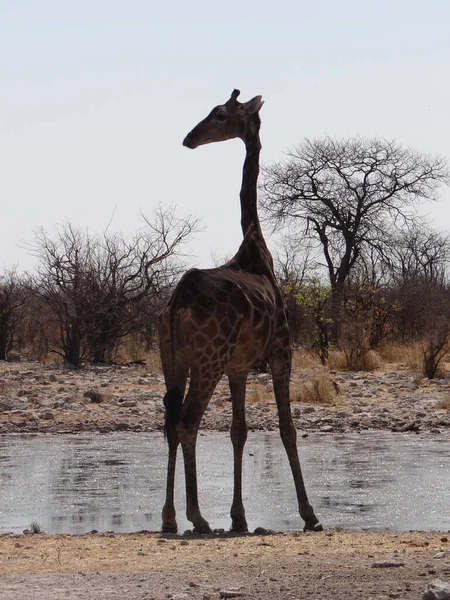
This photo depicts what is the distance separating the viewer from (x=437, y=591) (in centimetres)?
539

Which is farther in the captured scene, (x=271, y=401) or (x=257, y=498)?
(x=271, y=401)

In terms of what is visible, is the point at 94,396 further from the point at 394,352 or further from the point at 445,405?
the point at 394,352

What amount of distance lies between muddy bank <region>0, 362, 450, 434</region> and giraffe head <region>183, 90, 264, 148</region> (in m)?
6.54

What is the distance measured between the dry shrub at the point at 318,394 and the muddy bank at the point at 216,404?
9 centimetres

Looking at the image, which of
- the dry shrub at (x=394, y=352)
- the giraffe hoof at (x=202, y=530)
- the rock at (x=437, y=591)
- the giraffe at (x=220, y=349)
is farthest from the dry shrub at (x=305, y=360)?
the rock at (x=437, y=591)

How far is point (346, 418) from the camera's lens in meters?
16.9

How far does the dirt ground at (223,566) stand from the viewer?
19.1 feet

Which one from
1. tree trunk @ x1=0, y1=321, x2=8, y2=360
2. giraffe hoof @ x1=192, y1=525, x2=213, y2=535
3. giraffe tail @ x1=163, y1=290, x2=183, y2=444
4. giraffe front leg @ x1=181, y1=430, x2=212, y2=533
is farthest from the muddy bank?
giraffe hoof @ x1=192, y1=525, x2=213, y2=535

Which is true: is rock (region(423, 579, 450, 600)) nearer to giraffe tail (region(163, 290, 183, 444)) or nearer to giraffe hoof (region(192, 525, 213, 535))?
giraffe hoof (region(192, 525, 213, 535))

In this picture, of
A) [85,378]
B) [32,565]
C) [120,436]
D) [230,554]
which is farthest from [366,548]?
[85,378]

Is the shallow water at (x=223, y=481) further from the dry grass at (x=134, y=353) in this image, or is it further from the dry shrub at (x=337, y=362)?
the dry grass at (x=134, y=353)

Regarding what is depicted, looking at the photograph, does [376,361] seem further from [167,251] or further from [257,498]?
[257,498]

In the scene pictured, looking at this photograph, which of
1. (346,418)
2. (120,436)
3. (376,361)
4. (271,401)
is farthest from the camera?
(376,361)

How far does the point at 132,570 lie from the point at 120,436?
9.00 metres
